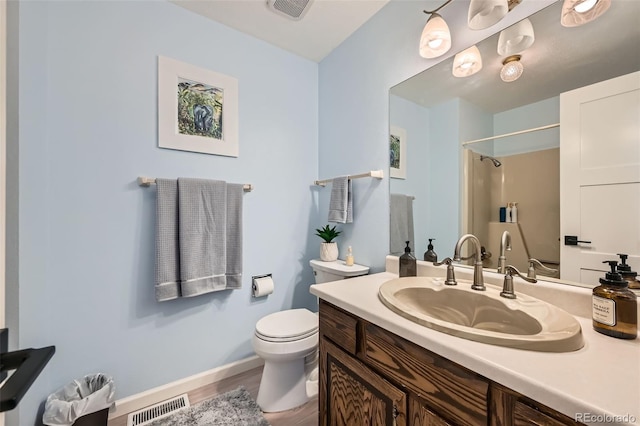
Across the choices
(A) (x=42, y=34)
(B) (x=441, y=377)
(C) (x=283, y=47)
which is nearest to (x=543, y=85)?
(B) (x=441, y=377)

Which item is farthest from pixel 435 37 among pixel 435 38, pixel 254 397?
pixel 254 397

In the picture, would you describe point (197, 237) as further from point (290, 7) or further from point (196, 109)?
point (290, 7)

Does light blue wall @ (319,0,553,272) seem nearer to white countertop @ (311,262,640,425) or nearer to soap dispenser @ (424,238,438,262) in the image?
soap dispenser @ (424,238,438,262)

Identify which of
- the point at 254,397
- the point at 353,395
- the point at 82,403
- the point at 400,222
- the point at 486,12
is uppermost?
the point at 486,12

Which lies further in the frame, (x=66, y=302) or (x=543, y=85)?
(x=66, y=302)

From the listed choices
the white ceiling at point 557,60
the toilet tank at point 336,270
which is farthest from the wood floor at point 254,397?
the white ceiling at point 557,60

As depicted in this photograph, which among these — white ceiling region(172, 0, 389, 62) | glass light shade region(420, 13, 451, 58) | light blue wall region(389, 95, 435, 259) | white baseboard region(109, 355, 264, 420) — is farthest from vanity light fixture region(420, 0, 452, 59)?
white baseboard region(109, 355, 264, 420)

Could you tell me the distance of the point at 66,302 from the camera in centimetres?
124

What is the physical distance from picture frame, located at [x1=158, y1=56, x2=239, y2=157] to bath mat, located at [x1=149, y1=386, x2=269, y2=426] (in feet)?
4.84

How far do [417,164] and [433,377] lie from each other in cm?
103

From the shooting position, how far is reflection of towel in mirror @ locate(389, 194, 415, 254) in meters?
1.41

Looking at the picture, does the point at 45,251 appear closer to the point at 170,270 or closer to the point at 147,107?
the point at 170,270

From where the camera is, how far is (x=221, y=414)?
1.33 meters

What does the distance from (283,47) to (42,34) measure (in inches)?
51.8
